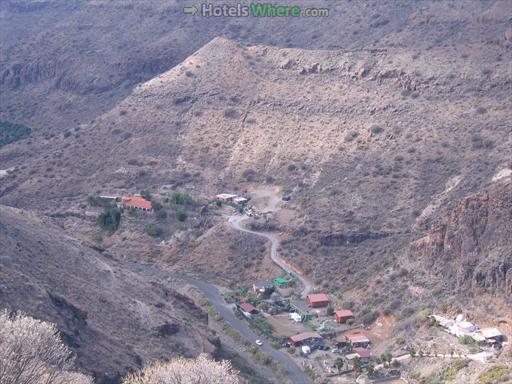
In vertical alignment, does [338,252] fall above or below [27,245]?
below

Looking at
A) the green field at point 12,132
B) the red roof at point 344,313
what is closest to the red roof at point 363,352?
the red roof at point 344,313

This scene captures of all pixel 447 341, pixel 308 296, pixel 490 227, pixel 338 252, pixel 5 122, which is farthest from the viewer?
pixel 5 122

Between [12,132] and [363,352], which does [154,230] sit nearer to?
[363,352]

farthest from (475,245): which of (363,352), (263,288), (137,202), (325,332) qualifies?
(137,202)

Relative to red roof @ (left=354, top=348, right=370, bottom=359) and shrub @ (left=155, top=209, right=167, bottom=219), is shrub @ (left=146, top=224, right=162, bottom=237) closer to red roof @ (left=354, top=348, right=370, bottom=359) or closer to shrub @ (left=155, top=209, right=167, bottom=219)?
shrub @ (left=155, top=209, right=167, bottom=219)

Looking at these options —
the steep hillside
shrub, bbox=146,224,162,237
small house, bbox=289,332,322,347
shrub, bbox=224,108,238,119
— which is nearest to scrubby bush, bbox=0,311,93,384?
small house, bbox=289,332,322,347

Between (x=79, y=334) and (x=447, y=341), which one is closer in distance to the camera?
(x=79, y=334)

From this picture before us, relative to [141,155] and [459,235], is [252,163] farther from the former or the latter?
[459,235]

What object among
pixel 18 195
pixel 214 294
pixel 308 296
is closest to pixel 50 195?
pixel 18 195
